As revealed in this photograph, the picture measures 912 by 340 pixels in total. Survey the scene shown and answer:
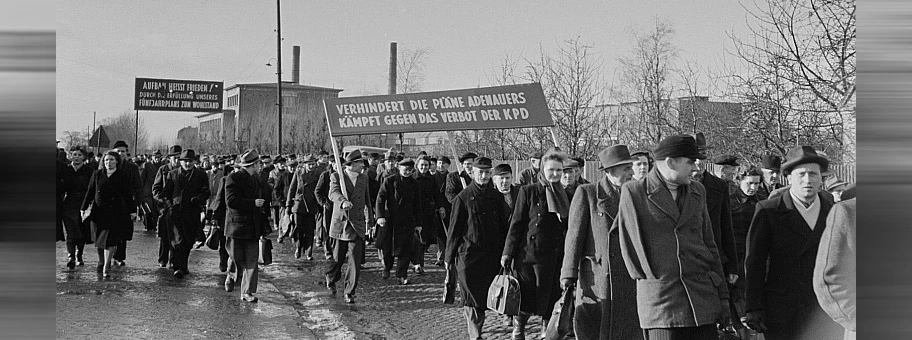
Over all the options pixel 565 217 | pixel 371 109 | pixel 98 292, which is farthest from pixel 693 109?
pixel 98 292

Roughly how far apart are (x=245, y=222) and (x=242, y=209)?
17cm

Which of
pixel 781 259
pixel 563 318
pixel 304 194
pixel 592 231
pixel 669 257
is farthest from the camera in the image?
pixel 304 194

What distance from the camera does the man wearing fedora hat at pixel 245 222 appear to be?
912 centimetres

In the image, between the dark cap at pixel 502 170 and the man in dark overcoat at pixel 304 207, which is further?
the man in dark overcoat at pixel 304 207

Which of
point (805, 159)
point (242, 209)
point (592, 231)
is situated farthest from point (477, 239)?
point (805, 159)

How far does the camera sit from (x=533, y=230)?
22.4ft

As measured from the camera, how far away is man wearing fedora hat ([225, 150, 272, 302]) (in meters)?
→ 9.12

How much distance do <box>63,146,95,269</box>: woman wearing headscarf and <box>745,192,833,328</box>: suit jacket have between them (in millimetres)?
9766

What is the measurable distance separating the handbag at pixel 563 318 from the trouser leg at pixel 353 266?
368 cm

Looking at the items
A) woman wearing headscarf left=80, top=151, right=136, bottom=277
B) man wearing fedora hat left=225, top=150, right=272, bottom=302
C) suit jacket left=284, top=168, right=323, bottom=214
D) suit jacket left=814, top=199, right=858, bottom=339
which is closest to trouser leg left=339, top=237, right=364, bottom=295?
man wearing fedora hat left=225, top=150, right=272, bottom=302

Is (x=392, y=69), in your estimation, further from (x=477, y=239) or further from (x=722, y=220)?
(x=722, y=220)

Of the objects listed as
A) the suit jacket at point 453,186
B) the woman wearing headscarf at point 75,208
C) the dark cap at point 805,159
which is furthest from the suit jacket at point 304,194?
the dark cap at point 805,159

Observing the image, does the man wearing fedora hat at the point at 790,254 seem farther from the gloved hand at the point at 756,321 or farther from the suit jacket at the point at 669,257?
the suit jacket at the point at 669,257

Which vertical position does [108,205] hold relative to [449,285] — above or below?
above
